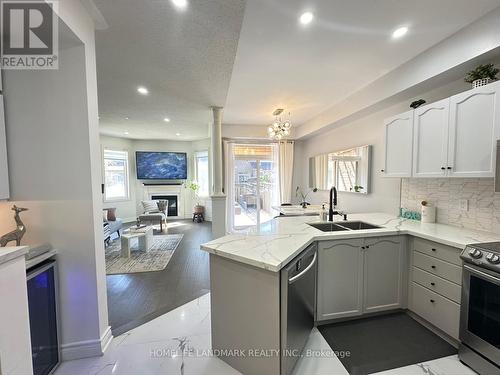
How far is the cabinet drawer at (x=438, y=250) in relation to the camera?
69.5 inches

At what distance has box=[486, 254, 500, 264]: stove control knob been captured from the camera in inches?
55.9

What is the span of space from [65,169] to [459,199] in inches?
143

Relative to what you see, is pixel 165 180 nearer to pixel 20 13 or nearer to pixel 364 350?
pixel 20 13

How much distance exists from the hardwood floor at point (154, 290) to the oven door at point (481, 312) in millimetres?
2508

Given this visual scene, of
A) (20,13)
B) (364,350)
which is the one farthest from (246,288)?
(20,13)

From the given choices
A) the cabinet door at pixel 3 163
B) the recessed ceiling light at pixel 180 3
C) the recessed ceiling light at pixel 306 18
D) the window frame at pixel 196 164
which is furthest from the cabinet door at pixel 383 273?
the window frame at pixel 196 164

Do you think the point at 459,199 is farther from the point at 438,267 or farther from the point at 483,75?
the point at 483,75

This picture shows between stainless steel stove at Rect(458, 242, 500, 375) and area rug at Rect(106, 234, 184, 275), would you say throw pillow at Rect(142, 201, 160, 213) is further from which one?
stainless steel stove at Rect(458, 242, 500, 375)

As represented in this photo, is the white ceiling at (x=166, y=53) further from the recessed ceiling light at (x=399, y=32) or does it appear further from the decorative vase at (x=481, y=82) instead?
the decorative vase at (x=481, y=82)

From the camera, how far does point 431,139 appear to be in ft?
7.09

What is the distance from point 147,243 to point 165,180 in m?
3.53

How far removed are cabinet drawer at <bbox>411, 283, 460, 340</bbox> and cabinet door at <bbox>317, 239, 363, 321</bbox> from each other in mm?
547

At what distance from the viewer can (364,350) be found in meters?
1.79

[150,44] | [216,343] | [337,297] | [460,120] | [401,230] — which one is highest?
[150,44]
